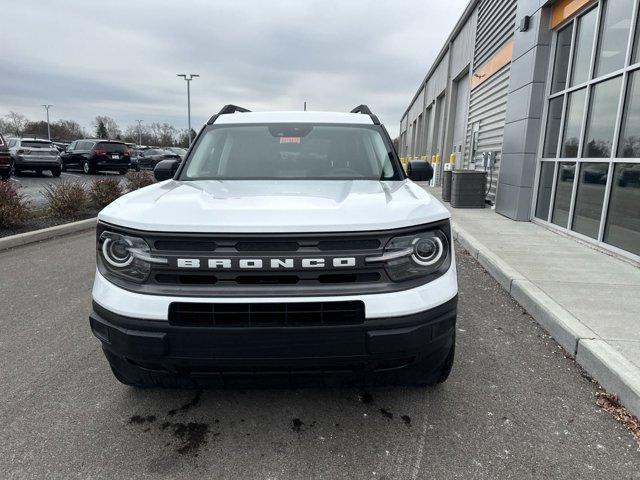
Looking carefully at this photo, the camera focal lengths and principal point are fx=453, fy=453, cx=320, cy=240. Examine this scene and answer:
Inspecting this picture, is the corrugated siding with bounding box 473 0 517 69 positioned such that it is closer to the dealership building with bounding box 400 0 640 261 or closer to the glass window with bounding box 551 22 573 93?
the dealership building with bounding box 400 0 640 261

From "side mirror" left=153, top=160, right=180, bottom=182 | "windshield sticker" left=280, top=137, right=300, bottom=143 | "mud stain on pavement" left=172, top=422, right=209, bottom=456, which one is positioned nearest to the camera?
"mud stain on pavement" left=172, top=422, right=209, bottom=456

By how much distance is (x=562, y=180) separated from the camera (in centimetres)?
770

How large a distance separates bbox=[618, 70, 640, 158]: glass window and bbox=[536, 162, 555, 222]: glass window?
2.16m

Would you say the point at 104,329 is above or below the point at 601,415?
above

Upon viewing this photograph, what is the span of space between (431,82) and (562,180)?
18.4 metres

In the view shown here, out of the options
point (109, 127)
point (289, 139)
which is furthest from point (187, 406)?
→ point (109, 127)

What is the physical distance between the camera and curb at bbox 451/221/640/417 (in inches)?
105

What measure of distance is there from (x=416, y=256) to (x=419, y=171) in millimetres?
1857

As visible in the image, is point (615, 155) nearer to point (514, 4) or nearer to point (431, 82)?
point (514, 4)

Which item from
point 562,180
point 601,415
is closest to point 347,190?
point 601,415

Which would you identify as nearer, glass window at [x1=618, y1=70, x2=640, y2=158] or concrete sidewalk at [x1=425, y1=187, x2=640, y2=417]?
concrete sidewalk at [x1=425, y1=187, x2=640, y2=417]

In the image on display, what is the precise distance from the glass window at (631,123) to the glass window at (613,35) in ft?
1.59

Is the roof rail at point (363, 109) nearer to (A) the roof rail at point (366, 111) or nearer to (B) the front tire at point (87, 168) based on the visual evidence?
(A) the roof rail at point (366, 111)

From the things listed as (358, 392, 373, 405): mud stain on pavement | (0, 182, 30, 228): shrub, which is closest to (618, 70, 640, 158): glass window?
(358, 392, 373, 405): mud stain on pavement
